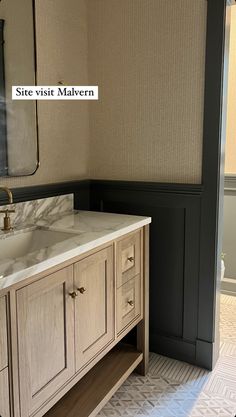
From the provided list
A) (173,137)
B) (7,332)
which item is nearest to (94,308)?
(7,332)

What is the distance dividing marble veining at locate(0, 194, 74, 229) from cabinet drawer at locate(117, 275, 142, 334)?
1.75 ft

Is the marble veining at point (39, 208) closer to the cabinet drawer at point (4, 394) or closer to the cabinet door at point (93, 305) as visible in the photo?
the cabinet door at point (93, 305)

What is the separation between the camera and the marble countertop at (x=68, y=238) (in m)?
1.14

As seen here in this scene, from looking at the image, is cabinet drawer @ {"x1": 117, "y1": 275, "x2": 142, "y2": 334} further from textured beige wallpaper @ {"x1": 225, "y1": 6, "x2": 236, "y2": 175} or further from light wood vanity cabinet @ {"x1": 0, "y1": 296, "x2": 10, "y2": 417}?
textured beige wallpaper @ {"x1": 225, "y1": 6, "x2": 236, "y2": 175}

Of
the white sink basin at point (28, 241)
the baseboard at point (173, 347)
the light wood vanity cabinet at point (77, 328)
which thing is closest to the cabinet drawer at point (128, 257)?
the light wood vanity cabinet at point (77, 328)

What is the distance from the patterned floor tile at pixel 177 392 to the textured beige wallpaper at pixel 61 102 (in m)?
1.14

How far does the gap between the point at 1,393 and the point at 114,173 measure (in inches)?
56.8

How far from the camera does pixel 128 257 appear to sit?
71.1 inches

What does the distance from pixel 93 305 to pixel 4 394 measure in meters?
0.52

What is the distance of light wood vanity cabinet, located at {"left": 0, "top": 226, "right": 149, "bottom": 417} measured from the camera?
46.4 inches

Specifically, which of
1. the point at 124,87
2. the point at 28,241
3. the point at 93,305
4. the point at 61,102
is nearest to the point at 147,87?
the point at 124,87

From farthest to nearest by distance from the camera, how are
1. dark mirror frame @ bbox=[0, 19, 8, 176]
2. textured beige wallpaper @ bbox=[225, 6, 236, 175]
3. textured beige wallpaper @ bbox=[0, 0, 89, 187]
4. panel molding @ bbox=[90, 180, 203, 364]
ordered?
textured beige wallpaper @ bbox=[225, 6, 236, 175]
panel molding @ bbox=[90, 180, 203, 364]
textured beige wallpaper @ bbox=[0, 0, 89, 187]
dark mirror frame @ bbox=[0, 19, 8, 176]

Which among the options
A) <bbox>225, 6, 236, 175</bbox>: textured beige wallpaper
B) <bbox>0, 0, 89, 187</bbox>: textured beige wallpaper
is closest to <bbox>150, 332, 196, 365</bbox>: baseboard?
<bbox>0, 0, 89, 187</bbox>: textured beige wallpaper

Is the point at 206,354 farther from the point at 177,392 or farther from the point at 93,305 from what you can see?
the point at 93,305
